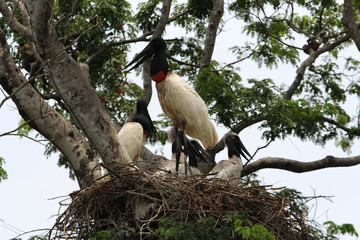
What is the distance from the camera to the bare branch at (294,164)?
7.59 m

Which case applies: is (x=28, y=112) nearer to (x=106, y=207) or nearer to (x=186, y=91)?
(x=106, y=207)

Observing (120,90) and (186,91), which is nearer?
(186,91)

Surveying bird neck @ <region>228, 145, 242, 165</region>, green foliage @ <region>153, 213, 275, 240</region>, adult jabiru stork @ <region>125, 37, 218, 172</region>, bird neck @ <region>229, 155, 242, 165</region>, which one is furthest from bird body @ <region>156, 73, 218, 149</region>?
green foliage @ <region>153, 213, 275, 240</region>

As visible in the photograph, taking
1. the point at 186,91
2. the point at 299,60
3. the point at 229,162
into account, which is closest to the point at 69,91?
the point at 186,91

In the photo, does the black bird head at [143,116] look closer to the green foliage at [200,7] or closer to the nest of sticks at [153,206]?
the green foliage at [200,7]

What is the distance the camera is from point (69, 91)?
482cm

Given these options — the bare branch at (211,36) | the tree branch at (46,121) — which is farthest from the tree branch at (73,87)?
the bare branch at (211,36)

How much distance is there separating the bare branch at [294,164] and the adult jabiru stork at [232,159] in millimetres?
184

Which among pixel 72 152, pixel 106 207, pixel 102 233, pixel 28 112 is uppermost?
pixel 28 112

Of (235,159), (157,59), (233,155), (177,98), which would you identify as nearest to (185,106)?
(177,98)

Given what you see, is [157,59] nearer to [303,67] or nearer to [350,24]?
[350,24]

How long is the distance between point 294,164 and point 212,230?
3.48m

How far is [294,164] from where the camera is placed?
7695mm

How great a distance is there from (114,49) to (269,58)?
2.64m
